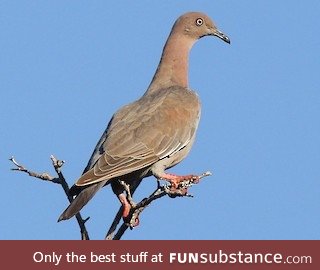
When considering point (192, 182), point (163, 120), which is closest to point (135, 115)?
point (163, 120)

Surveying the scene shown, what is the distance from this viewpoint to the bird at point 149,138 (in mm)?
8930

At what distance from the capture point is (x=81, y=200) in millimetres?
8609

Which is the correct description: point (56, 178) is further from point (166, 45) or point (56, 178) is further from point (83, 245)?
point (166, 45)

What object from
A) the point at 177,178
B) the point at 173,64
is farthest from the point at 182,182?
the point at 173,64

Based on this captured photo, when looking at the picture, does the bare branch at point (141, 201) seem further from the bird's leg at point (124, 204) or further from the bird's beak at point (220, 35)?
the bird's beak at point (220, 35)

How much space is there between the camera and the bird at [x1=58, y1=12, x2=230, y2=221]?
893 cm

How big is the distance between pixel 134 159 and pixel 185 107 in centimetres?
107

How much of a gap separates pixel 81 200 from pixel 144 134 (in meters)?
1.30

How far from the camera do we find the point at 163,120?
9891mm

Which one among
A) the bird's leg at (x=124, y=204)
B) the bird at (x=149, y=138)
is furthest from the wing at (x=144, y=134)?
the bird's leg at (x=124, y=204)

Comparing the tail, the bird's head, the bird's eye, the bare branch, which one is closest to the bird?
the tail

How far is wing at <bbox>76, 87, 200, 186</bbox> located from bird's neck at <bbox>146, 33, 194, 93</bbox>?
1.10 ft

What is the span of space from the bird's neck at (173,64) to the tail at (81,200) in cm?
201

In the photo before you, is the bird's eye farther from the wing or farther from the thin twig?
the thin twig
